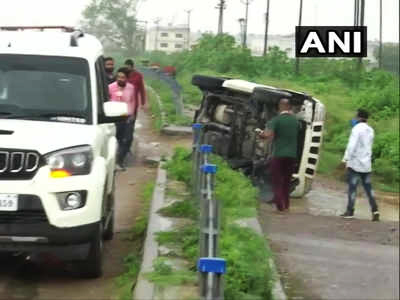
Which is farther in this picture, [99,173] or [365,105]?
[365,105]

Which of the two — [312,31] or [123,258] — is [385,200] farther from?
[312,31]

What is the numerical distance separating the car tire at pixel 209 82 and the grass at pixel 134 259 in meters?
3.92

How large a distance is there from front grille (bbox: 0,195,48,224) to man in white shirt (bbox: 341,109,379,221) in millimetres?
6105

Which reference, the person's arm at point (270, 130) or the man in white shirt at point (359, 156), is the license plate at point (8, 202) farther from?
the man in white shirt at point (359, 156)

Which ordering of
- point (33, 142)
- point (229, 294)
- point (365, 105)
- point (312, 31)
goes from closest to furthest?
point (312, 31) < point (229, 294) < point (33, 142) < point (365, 105)

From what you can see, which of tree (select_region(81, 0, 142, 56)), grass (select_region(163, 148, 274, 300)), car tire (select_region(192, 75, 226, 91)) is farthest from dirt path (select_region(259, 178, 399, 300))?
tree (select_region(81, 0, 142, 56))

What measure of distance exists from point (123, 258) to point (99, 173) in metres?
1.51

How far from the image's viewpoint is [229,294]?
5.64 metres

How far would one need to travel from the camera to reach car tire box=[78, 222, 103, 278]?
6.75 metres

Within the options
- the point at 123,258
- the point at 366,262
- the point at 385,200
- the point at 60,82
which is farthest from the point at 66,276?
the point at 385,200

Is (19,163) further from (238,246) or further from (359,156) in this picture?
(359,156)

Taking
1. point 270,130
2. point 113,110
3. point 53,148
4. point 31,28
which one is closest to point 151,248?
point 113,110

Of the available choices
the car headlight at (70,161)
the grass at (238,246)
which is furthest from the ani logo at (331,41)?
the car headlight at (70,161)

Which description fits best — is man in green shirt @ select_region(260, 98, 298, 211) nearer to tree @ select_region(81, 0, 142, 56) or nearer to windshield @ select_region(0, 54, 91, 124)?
windshield @ select_region(0, 54, 91, 124)
